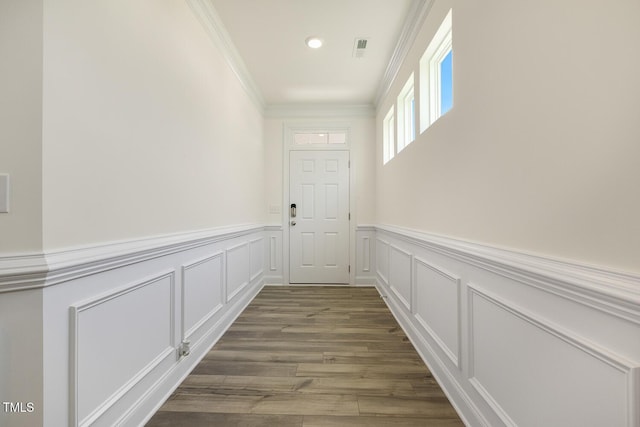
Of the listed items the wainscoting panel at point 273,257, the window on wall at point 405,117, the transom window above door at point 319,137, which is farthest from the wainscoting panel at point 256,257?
the window on wall at point 405,117

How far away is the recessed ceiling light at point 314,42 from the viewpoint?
2562mm

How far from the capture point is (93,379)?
113 cm

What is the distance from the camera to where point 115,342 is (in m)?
1.25

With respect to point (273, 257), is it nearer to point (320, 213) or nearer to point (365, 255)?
point (320, 213)

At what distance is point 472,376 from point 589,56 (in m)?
1.37

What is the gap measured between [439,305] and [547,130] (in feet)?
4.03

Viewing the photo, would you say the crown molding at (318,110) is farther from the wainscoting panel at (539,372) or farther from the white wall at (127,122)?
the wainscoting panel at (539,372)

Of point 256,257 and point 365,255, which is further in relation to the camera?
point 365,255

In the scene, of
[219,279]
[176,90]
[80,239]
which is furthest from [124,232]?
[219,279]

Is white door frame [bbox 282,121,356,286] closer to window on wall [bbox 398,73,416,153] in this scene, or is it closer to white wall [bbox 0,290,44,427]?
window on wall [bbox 398,73,416,153]

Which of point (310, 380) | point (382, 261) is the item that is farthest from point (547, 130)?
point (382, 261)

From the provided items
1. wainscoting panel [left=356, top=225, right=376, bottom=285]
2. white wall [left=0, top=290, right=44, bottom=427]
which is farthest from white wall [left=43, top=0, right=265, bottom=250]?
wainscoting panel [left=356, top=225, right=376, bottom=285]

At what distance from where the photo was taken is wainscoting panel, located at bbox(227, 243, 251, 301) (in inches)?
107

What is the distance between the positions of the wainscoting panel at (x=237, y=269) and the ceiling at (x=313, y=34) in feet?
6.33
